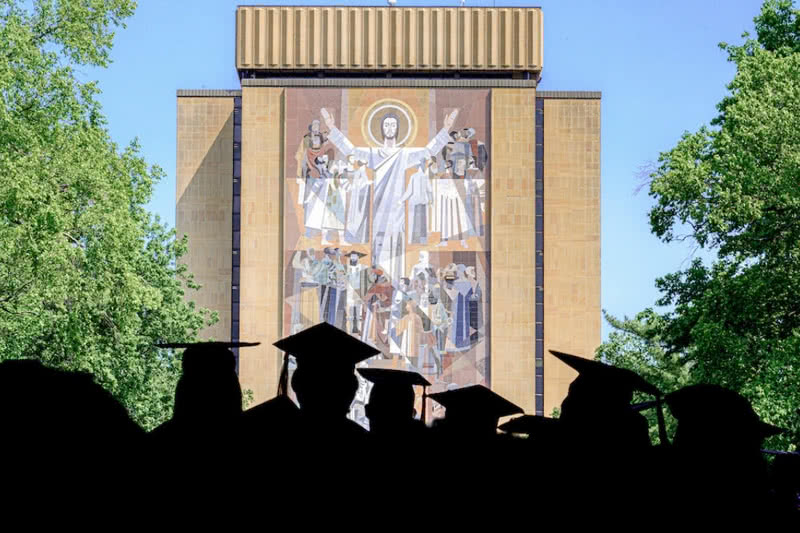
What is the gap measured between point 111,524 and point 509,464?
4.12ft

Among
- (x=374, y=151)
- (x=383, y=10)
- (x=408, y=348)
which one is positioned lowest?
(x=408, y=348)

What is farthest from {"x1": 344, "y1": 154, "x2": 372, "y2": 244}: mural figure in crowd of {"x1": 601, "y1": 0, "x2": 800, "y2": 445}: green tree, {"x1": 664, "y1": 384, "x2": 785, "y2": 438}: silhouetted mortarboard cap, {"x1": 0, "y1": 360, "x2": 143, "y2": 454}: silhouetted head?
{"x1": 0, "y1": 360, "x2": 143, "y2": 454}: silhouetted head

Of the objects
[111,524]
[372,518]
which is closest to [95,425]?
[111,524]

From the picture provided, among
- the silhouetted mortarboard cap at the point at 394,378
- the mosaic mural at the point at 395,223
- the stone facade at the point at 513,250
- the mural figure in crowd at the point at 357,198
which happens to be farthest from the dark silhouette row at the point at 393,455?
the mural figure in crowd at the point at 357,198

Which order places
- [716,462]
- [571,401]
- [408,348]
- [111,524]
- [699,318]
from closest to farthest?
[111,524], [716,462], [571,401], [699,318], [408,348]

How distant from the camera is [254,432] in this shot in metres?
2.59

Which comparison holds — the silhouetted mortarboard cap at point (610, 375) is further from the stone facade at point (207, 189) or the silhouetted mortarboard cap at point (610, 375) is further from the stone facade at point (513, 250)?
the stone facade at point (207, 189)

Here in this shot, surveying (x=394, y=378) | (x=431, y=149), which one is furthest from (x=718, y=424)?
(x=431, y=149)

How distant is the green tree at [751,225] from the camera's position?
691 inches

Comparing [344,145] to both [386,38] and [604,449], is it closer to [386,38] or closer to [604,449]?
[386,38]

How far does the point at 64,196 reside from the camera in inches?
741

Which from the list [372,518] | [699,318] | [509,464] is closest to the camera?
[372,518]

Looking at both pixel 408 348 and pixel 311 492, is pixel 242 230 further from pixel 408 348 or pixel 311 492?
pixel 311 492

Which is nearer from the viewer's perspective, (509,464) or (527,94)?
(509,464)
